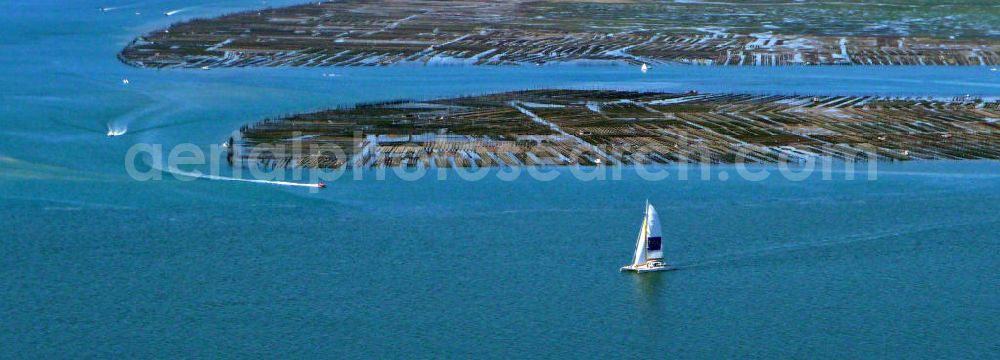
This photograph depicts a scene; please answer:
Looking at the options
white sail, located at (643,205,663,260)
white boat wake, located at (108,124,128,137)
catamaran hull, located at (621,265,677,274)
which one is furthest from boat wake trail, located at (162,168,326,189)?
white sail, located at (643,205,663,260)

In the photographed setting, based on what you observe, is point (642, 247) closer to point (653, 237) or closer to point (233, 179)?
point (653, 237)

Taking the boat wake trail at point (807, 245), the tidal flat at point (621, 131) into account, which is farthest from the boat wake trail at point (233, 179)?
the boat wake trail at point (807, 245)

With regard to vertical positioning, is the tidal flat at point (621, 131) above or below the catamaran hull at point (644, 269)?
above

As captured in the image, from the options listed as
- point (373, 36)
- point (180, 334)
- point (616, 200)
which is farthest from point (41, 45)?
point (180, 334)

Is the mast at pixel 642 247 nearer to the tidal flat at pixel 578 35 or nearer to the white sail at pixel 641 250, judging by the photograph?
the white sail at pixel 641 250

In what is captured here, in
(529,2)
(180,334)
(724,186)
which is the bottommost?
(180,334)

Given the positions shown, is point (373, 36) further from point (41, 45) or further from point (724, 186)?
point (724, 186)

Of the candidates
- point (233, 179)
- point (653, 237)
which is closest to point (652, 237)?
point (653, 237)
